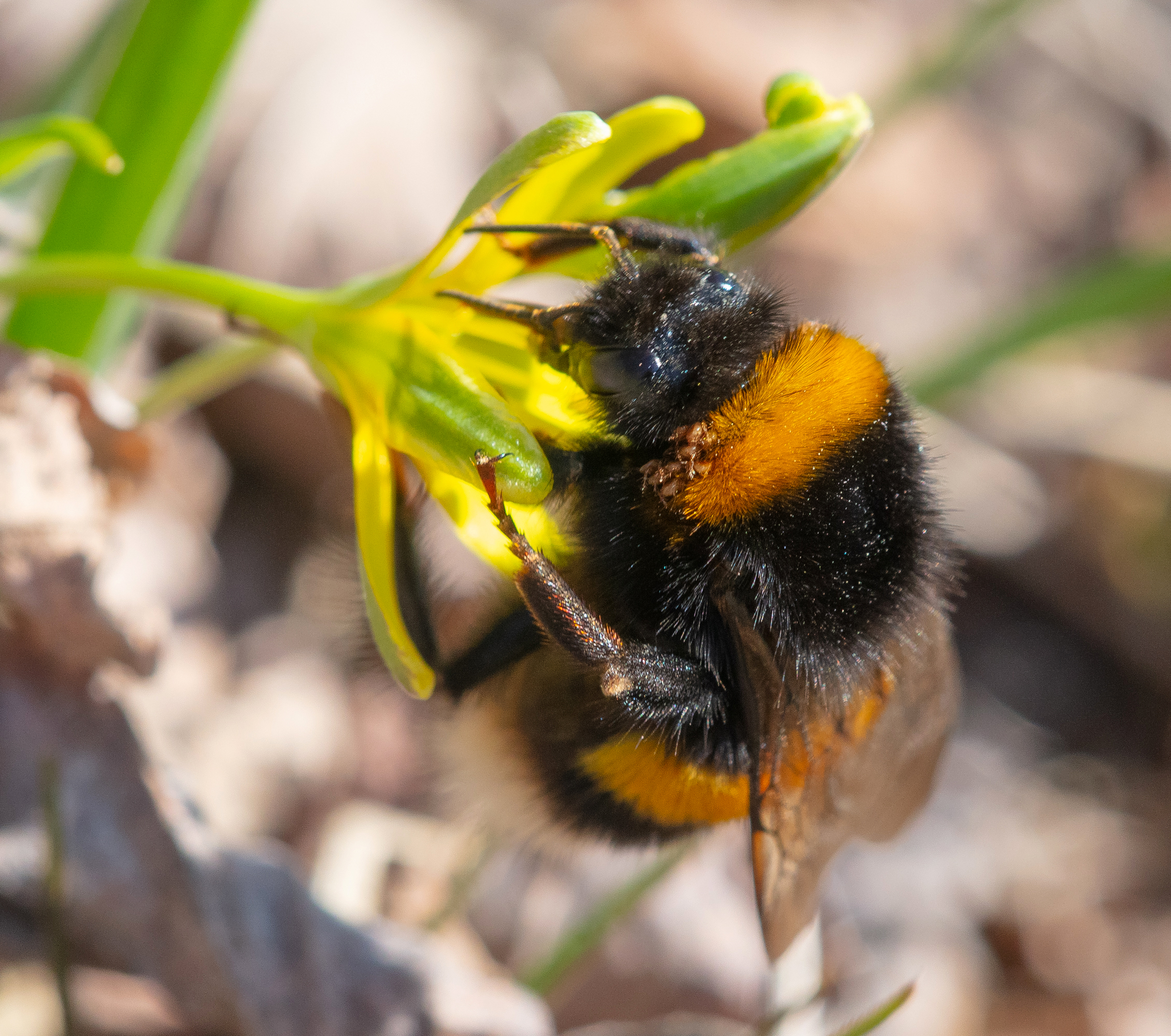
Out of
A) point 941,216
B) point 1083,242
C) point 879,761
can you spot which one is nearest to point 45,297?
point 879,761

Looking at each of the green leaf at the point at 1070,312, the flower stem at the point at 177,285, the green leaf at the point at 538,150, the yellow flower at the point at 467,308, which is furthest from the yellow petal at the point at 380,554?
the green leaf at the point at 1070,312

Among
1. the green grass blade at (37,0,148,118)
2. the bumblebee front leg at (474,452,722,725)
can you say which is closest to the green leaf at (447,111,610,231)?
the bumblebee front leg at (474,452,722,725)

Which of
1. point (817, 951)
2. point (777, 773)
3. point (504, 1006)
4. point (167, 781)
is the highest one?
point (777, 773)

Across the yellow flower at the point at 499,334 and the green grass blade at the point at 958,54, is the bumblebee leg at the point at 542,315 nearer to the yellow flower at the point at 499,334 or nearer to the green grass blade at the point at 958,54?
the yellow flower at the point at 499,334

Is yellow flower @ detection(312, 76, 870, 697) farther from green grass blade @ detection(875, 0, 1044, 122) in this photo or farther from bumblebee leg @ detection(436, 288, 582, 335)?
green grass blade @ detection(875, 0, 1044, 122)

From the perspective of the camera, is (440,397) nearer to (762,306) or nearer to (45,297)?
(762,306)
